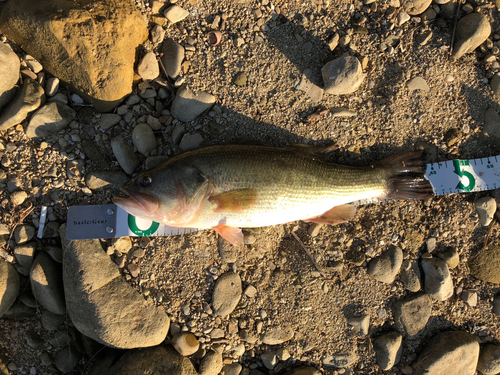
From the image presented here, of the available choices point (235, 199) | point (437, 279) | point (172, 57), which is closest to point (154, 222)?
point (235, 199)

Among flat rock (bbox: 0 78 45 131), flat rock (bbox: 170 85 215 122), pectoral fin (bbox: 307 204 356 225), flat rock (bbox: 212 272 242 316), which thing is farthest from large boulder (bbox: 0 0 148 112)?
pectoral fin (bbox: 307 204 356 225)

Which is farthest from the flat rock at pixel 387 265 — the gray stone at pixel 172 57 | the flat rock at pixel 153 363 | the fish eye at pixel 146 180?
the gray stone at pixel 172 57

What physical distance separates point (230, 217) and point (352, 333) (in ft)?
7.81

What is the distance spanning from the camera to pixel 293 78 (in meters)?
4.00

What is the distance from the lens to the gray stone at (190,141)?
3859 millimetres

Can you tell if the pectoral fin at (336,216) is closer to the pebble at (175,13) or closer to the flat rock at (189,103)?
the flat rock at (189,103)

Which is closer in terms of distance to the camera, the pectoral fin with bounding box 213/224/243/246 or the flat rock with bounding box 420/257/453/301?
the pectoral fin with bounding box 213/224/243/246

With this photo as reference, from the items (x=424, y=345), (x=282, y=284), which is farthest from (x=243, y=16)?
(x=424, y=345)

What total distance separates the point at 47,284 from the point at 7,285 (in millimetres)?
509

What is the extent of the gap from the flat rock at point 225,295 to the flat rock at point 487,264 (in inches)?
132

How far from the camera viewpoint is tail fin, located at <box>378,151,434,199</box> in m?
3.87

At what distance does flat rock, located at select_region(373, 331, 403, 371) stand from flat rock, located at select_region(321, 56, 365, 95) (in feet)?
11.2

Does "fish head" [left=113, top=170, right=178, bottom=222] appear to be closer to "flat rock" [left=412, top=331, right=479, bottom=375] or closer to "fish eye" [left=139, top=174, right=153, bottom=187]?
"fish eye" [left=139, top=174, right=153, bottom=187]

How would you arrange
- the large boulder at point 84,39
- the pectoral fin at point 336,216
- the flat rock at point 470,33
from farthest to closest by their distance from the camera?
the flat rock at point 470,33 < the pectoral fin at point 336,216 < the large boulder at point 84,39
